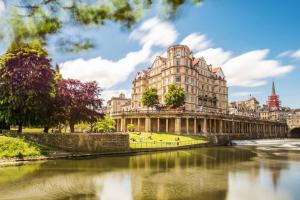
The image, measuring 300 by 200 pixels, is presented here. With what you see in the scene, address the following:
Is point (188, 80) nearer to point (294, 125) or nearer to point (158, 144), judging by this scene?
point (158, 144)

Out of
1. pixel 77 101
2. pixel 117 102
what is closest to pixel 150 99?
pixel 77 101

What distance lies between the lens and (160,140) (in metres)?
69.4

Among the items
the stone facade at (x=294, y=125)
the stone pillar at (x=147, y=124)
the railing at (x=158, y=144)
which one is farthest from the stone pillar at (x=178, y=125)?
the stone facade at (x=294, y=125)

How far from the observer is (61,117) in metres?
50.5

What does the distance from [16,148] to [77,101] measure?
14.8 m

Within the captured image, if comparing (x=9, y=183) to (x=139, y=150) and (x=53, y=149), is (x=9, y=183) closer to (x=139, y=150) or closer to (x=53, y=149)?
(x=53, y=149)

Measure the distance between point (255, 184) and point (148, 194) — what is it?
1089cm

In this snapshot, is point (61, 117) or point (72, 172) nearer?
point (72, 172)

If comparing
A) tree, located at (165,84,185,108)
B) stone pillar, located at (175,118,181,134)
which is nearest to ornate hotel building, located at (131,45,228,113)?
tree, located at (165,84,185,108)

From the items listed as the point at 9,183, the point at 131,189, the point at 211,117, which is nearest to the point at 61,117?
the point at 9,183

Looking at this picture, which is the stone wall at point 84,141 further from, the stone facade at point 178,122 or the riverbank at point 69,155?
the stone facade at point 178,122

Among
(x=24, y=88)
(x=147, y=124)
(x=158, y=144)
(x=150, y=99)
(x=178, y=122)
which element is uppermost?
(x=150, y=99)

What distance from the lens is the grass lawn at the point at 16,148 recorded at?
3938 cm

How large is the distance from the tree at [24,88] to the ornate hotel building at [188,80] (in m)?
61.8
